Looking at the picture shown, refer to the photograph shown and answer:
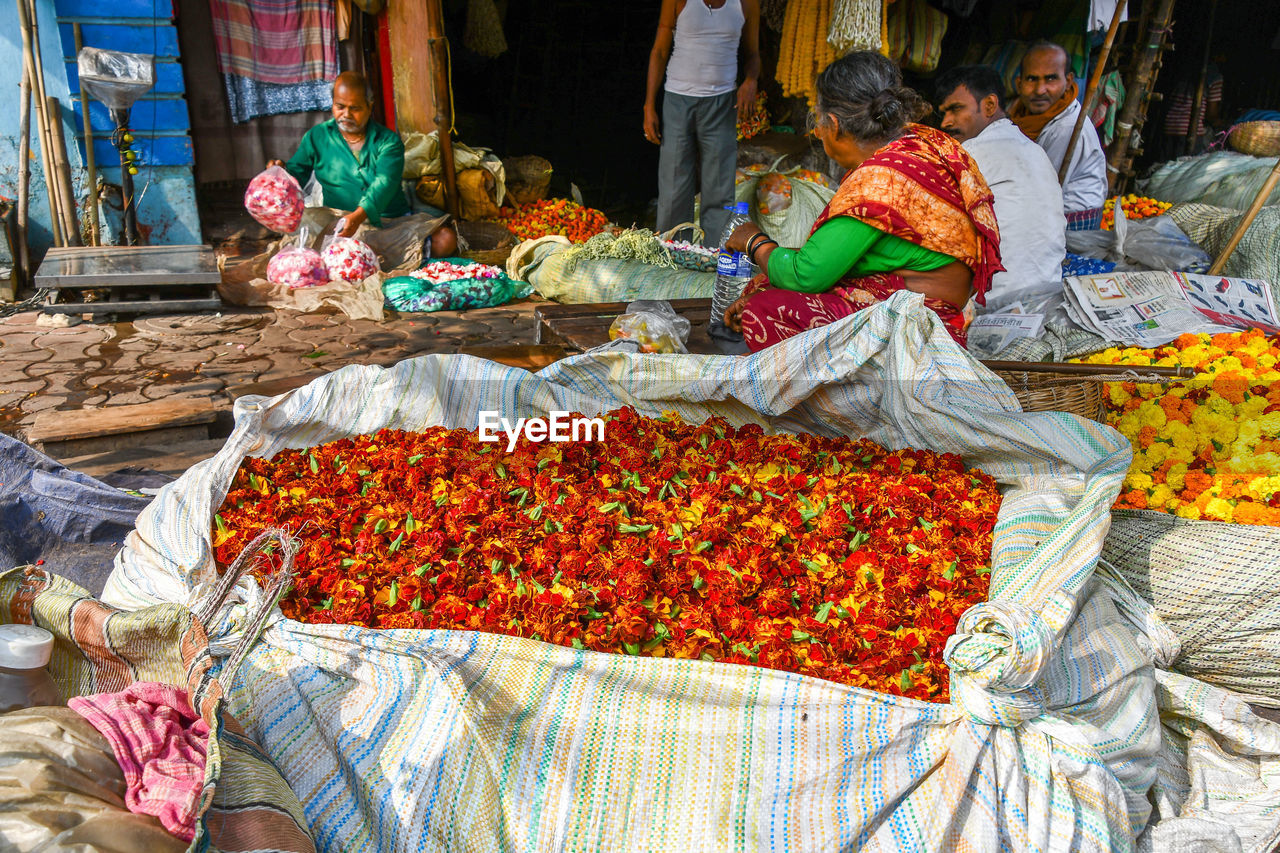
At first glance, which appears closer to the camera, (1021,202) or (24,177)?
(1021,202)

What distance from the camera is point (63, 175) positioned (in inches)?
202

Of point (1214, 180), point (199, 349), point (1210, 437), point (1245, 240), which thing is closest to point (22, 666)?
point (1210, 437)

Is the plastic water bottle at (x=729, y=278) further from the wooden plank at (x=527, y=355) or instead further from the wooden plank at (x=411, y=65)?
the wooden plank at (x=411, y=65)

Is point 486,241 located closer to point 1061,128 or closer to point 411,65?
point 411,65

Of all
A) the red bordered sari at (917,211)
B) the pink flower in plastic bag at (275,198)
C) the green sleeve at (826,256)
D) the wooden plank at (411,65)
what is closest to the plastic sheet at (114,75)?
the pink flower in plastic bag at (275,198)

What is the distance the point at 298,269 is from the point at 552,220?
1870 millimetres

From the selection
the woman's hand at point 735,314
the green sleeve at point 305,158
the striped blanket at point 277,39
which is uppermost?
the striped blanket at point 277,39

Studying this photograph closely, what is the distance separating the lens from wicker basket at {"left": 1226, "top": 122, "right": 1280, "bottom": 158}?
6.77 m

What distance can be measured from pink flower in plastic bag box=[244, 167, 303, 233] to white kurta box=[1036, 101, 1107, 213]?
4.09m

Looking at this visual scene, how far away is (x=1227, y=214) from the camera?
455 centimetres

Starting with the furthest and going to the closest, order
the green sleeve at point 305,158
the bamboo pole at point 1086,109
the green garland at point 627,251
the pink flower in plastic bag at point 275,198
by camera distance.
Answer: the green sleeve at point 305,158, the pink flower in plastic bag at point 275,198, the green garland at point 627,251, the bamboo pole at point 1086,109

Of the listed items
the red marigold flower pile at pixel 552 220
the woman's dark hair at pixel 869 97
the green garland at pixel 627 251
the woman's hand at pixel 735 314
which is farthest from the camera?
the red marigold flower pile at pixel 552 220

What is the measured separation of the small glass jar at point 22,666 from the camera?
113 cm

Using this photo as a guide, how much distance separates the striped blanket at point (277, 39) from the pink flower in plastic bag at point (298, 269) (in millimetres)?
1792
